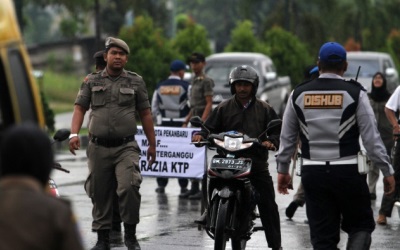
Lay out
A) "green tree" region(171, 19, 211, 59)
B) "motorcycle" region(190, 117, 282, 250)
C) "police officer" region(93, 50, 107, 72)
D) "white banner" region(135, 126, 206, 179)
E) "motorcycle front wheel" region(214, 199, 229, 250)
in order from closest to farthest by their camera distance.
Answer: "motorcycle front wheel" region(214, 199, 229, 250), "motorcycle" region(190, 117, 282, 250), "police officer" region(93, 50, 107, 72), "white banner" region(135, 126, 206, 179), "green tree" region(171, 19, 211, 59)

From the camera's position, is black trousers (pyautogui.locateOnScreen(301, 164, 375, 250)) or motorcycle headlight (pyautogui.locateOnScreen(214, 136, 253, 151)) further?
motorcycle headlight (pyautogui.locateOnScreen(214, 136, 253, 151))

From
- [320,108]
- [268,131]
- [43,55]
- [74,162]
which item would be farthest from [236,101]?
[43,55]

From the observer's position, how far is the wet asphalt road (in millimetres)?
11852

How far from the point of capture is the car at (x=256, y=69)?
91.7 ft

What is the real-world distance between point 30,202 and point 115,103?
626cm

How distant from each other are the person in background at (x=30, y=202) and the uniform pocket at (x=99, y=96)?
6120 millimetres

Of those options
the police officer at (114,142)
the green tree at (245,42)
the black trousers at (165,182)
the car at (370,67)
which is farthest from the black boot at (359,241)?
the green tree at (245,42)

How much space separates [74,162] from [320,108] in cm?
1368

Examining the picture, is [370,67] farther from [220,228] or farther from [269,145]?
[220,228]

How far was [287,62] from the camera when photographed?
37969 mm

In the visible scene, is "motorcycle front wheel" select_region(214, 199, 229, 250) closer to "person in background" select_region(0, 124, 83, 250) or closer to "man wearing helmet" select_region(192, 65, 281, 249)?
"man wearing helmet" select_region(192, 65, 281, 249)

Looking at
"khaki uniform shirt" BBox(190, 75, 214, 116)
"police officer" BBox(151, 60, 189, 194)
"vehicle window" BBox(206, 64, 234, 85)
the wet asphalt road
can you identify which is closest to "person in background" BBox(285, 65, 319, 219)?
the wet asphalt road

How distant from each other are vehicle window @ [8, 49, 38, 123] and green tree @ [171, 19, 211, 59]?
27492 millimetres

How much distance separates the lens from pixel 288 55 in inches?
1496
